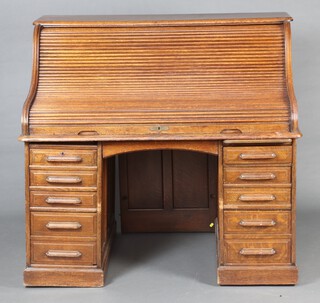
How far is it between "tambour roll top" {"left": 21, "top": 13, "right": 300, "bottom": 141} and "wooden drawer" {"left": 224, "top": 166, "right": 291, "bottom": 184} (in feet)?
0.67

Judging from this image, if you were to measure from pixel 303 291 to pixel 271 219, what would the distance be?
45 cm

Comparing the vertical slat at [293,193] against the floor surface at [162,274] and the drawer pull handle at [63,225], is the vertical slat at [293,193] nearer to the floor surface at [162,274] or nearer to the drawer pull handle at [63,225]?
the floor surface at [162,274]

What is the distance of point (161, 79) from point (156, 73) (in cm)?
5

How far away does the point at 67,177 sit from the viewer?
6.46 metres

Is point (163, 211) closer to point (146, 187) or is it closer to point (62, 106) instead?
point (146, 187)

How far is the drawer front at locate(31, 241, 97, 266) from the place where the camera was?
6.54 metres

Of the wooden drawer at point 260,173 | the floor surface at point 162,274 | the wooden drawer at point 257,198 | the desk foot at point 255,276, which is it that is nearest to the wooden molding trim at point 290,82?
the wooden drawer at point 260,173

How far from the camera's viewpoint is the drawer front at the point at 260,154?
6398mm

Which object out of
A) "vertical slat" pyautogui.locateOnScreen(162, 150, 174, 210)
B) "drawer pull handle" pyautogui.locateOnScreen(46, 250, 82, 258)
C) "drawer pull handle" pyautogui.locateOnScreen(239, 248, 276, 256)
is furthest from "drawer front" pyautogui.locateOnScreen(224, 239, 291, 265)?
"vertical slat" pyautogui.locateOnScreen(162, 150, 174, 210)

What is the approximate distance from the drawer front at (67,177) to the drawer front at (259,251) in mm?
863

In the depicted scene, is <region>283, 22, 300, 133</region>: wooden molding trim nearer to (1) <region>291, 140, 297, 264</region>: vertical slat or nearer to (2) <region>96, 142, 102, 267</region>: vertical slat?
(1) <region>291, 140, 297, 264</region>: vertical slat

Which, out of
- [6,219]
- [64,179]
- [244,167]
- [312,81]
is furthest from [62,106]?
[312,81]

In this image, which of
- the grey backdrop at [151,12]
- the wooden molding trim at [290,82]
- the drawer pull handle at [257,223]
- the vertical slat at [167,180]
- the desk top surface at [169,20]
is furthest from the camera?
the vertical slat at [167,180]

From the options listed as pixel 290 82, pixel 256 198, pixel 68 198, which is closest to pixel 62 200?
pixel 68 198
